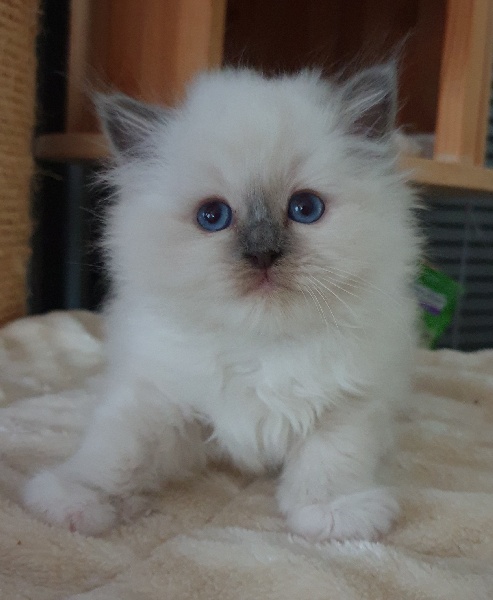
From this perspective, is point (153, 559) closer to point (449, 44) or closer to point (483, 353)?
point (483, 353)

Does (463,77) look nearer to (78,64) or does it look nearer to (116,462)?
(78,64)

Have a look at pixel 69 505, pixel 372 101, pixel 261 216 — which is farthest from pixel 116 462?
pixel 372 101

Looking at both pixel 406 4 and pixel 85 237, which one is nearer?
pixel 406 4

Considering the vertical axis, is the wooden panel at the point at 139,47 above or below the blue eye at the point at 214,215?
above

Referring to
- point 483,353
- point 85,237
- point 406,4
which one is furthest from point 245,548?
point 406,4

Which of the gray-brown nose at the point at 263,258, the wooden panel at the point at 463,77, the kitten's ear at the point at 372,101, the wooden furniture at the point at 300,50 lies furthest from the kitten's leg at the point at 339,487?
the wooden panel at the point at 463,77

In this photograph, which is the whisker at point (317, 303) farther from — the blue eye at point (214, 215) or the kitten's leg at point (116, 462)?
the kitten's leg at point (116, 462)
